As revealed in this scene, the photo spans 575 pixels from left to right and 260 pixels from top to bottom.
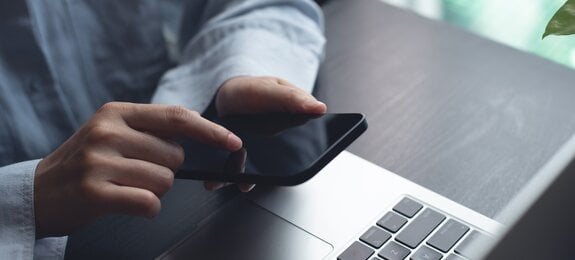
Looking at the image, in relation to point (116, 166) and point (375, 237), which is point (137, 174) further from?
point (375, 237)

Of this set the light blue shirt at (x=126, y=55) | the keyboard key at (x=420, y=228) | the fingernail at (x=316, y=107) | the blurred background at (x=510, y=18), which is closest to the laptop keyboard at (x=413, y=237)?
the keyboard key at (x=420, y=228)

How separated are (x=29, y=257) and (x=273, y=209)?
0.19 m

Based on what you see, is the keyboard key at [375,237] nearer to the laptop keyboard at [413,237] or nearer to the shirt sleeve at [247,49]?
the laptop keyboard at [413,237]

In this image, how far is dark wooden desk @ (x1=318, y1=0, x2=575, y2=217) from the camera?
61cm

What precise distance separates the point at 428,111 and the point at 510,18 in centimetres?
64

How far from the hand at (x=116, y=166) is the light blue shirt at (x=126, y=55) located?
0.13 meters

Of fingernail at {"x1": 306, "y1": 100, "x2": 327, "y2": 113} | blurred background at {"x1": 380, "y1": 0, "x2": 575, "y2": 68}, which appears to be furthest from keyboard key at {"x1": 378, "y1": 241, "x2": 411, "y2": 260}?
blurred background at {"x1": 380, "y1": 0, "x2": 575, "y2": 68}

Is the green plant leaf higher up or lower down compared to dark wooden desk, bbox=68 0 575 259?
higher up

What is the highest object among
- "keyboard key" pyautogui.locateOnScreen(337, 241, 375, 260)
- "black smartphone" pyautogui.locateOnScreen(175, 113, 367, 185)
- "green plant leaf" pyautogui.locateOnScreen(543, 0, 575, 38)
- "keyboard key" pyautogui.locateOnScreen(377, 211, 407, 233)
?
"green plant leaf" pyautogui.locateOnScreen(543, 0, 575, 38)

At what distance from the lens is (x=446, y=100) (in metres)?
0.70

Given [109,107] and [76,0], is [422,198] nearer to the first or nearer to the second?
[109,107]

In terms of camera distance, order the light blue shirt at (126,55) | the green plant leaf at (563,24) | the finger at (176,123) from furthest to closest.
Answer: the light blue shirt at (126,55)
the finger at (176,123)
the green plant leaf at (563,24)

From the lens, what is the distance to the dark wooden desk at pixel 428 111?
1.93 feet

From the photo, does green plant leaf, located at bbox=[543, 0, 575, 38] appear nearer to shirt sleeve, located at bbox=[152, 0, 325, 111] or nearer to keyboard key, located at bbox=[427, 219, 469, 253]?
keyboard key, located at bbox=[427, 219, 469, 253]
